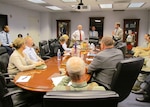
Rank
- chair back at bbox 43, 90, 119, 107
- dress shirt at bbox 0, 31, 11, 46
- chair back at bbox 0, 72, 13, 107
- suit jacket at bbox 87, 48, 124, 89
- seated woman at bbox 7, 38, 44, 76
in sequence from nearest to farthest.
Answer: chair back at bbox 43, 90, 119, 107 → chair back at bbox 0, 72, 13, 107 → suit jacket at bbox 87, 48, 124, 89 → seated woman at bbox 7, 38, 44, 76 → dress shirt at bbox 0, 31, 11, 46

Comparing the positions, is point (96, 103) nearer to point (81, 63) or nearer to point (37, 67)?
point (81, 63)

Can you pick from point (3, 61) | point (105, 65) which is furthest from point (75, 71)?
point (3, 61)

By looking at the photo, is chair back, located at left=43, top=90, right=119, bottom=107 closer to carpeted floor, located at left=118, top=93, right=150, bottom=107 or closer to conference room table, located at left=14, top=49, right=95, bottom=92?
conference room table, located at left=14, top=49, right=95, bottom=92

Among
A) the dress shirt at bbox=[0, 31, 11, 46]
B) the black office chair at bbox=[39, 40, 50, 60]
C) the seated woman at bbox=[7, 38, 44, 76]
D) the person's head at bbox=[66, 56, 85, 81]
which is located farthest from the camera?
the dress shirt at bbox=[0, 31, 11, 46]

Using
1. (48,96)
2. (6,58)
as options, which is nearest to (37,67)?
(6,58)

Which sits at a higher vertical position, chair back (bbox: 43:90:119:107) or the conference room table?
chair back (bbox: 43:90:119:107)

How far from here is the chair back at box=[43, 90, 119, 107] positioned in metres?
1.04

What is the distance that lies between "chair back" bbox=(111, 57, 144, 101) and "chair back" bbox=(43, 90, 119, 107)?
1.05m

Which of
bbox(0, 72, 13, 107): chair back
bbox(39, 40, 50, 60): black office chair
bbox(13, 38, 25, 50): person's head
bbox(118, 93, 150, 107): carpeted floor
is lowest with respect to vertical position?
bbox(118, 93, 150, 107): carpeted floor

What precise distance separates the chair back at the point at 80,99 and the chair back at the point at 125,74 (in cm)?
105

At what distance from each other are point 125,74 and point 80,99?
1247 millimetres

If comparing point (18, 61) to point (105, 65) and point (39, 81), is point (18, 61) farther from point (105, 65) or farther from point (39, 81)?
point (105, 65)

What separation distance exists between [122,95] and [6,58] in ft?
7.13

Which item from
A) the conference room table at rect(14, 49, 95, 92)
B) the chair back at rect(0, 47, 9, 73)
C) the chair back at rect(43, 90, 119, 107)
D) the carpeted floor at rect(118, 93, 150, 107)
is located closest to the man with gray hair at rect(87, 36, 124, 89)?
the conference room table at rect(14, 49, 95, 92)
